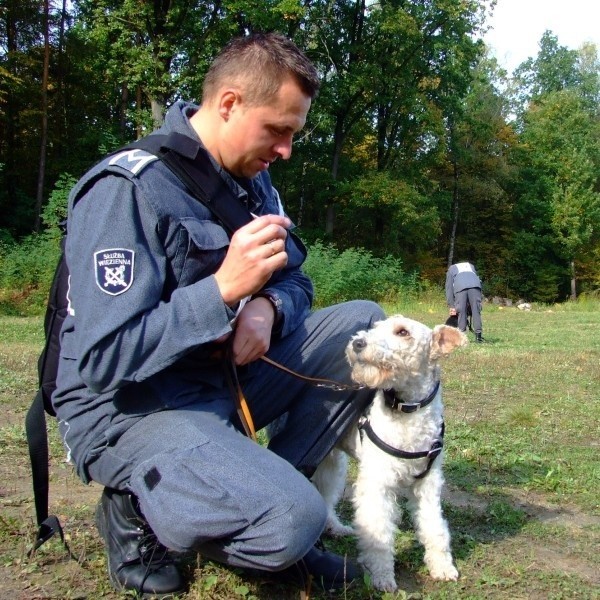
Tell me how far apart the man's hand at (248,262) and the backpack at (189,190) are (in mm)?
368

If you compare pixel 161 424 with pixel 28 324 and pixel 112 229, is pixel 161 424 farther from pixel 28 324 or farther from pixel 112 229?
pixel 28 324

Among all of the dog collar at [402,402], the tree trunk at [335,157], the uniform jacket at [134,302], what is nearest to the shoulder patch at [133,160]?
the uniform jacket at [134,302]

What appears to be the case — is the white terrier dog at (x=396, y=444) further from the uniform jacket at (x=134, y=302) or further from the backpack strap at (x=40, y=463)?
the backpack strap at (x=40, y=463)

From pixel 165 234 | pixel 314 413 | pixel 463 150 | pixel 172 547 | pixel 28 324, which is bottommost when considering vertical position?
pixel 28 324

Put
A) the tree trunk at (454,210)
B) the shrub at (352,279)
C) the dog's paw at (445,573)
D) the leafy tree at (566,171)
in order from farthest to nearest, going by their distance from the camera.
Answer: the leafy tree at (566,171) → the tree trunk at (454,210) → the shrub at (352,279) → the dog's paw at (445,573)

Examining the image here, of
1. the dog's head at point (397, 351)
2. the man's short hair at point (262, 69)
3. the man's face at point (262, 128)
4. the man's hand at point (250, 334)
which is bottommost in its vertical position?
the dog's head at point (397, 351)

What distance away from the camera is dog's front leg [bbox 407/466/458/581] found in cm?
285

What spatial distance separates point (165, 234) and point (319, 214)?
3095 cm

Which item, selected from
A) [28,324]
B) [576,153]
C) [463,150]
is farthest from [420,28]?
[28,324]

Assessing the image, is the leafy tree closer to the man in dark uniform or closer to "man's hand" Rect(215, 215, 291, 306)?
the man in dark uniform

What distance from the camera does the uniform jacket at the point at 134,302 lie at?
2109 millimetres

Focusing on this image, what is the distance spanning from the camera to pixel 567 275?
39562mm

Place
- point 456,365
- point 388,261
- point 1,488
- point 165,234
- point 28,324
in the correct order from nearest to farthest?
1. point 165,234
2. point 1,488
3. point 456,365
4. point 28,324
5. point 388,261

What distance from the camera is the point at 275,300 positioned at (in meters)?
2.74
